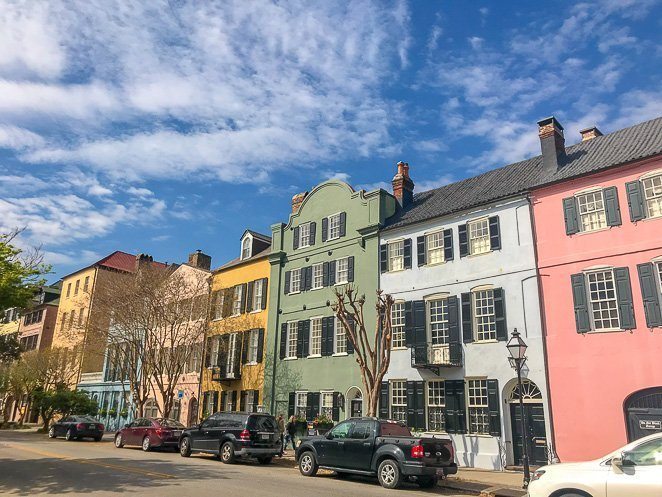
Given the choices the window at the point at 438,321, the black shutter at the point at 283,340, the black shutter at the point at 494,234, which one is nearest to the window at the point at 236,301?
the black shutter at the point at 283,340

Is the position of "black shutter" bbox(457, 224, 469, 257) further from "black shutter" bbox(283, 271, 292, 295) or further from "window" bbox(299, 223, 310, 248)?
"black shutter" bbox(283, 271, 292, 295)

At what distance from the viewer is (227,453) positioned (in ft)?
58.2

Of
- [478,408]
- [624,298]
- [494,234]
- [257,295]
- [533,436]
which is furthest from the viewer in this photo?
[257,295]

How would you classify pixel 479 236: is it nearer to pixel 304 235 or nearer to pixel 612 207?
pixel 612 207

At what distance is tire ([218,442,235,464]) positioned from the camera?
17.6 metres

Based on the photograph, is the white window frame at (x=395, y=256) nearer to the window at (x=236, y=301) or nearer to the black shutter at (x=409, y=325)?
the black shutter at (x=409, y=325)

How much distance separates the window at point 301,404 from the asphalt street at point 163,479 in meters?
7.84

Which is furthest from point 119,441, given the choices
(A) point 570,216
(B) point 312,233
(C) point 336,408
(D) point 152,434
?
(A) point 570,216

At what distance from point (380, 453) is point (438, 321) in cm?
926

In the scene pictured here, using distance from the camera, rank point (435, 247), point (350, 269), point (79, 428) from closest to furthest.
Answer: point (435, 247), point (350, 269), point (79, 428)

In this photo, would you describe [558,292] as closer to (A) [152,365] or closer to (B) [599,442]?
(B) [599,442]

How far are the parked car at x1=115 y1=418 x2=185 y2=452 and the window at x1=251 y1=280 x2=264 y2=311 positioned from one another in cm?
925

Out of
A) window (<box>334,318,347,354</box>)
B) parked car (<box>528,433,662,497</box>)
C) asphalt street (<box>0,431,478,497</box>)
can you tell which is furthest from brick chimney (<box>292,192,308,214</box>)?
parked car (<box>528,433,662,497</box>)

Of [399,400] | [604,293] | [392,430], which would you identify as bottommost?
[392,430]
